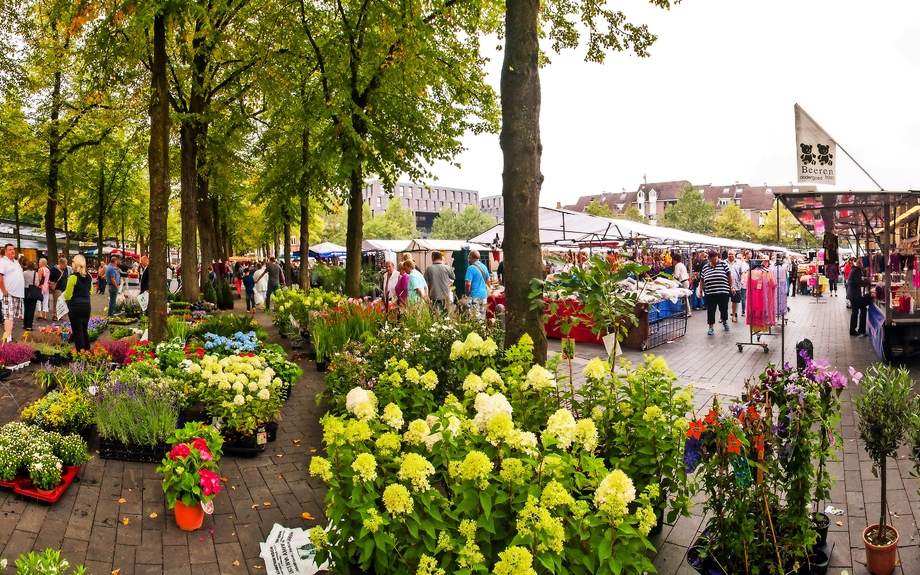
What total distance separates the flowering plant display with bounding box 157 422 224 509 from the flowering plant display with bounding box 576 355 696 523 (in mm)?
2636

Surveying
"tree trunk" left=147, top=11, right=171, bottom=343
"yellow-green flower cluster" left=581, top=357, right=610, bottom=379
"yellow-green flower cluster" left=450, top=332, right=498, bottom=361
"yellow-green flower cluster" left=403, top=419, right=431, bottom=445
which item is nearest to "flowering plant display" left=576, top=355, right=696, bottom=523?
"yellow-green flower cluster" left=581, top=357, right=610, bottom=379

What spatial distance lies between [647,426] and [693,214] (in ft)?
247

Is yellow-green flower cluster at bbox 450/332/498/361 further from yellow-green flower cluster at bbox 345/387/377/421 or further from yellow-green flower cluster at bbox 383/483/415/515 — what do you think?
yellow-green flower cluster at bbox 383/483/415/515

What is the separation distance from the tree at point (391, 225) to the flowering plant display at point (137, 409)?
222 feet

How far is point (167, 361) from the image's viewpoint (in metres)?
6.87

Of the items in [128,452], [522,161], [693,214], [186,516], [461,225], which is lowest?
[186,516]

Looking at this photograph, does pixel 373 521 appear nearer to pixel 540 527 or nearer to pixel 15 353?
pixel 540 527

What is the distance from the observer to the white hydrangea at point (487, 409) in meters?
3.22

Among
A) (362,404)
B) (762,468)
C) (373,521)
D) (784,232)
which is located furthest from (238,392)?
(784,232)

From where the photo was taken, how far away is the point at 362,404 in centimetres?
337

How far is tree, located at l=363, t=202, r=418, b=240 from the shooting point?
247 ft

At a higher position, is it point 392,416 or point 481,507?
point 392,416

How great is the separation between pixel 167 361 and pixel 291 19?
8.38 m

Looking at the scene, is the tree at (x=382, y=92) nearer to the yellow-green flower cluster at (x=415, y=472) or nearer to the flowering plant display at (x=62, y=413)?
the flowering plant display at (x=62, y=413)
